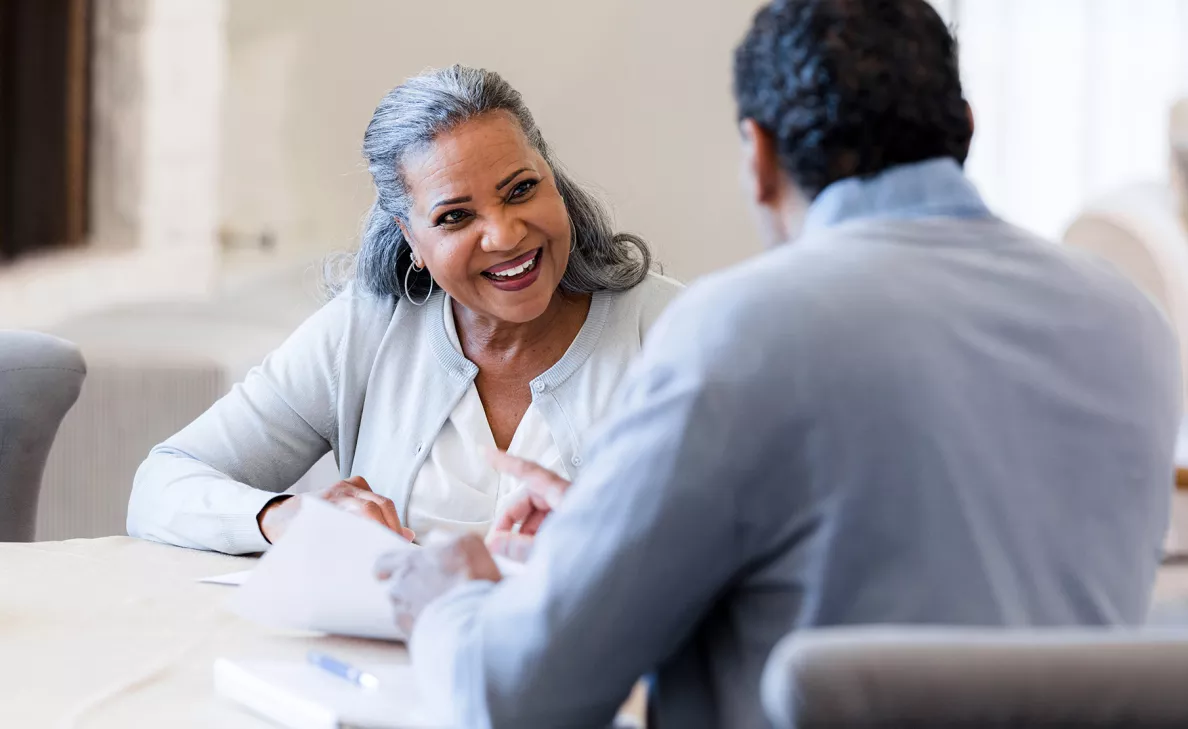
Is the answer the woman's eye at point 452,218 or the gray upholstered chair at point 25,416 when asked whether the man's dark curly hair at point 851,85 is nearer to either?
the woman's eye at point 452,218

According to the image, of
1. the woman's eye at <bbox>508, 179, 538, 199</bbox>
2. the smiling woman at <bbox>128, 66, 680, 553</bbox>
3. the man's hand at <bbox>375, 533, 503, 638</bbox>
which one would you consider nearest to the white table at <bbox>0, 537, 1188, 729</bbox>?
the man's hand at <bbox>375, 533, 503, 638</bbox>

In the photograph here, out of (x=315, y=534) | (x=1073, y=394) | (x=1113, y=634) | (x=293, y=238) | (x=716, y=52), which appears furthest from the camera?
(x=716, y=52)

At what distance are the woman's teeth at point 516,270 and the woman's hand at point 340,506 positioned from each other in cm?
40

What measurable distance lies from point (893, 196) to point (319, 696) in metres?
0.54

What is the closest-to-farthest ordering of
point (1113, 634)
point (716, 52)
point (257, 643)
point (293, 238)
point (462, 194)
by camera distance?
1. point (1113, 634)
2. point (257, 643)
3. point (462, 194)
4. point (293, 238)
5. point (716, 52)

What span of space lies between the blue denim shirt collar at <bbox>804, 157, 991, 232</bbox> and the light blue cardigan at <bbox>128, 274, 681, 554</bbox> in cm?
92

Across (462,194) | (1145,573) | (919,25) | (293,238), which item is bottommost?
(293,238)

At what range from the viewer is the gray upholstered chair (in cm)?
183

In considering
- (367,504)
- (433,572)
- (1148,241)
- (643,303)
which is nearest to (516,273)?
(643,303)

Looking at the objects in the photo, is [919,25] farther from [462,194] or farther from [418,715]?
[462,194]

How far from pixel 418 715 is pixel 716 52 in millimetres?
3078

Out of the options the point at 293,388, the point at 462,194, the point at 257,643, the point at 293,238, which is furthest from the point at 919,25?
the point at 293,238

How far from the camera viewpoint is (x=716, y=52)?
3705mm

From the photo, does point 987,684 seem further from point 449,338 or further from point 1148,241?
point 1148,241
